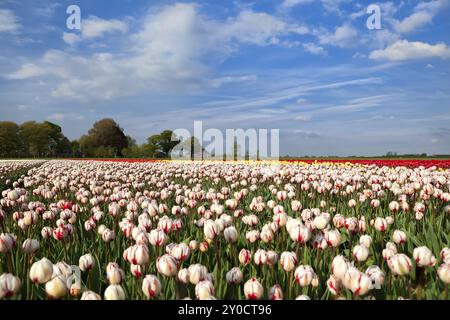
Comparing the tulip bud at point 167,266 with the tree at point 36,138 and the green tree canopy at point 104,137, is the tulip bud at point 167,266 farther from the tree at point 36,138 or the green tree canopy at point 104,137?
the tree at point 36,138

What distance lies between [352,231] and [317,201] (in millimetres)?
4007

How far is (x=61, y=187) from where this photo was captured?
32.1 ft

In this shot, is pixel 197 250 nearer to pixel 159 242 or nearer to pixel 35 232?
pixel 159 242

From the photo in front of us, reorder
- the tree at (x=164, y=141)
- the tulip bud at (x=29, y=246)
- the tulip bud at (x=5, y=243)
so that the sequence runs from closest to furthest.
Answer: the tulip bud at (x=5, y=243), the tulip bud at (x=29, y=246), the tree at (x=164, y=141)

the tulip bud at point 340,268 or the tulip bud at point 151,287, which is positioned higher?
the tulip bud at point 340,268

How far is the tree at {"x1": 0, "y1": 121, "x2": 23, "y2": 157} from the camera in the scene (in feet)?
311

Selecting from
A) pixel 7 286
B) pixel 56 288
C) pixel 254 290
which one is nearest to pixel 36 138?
pixel 7 286

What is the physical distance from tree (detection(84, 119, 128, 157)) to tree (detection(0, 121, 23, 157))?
53.2 ft

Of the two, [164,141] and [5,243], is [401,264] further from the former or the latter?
[164,141]

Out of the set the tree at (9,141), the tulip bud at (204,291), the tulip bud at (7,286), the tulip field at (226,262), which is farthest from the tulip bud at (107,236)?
the tree at (9,141)

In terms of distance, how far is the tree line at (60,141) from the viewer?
93.5m

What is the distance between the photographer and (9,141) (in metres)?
96.3

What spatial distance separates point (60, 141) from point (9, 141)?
11.7 meters

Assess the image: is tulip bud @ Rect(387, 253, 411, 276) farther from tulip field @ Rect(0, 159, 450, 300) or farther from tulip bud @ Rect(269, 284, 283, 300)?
tulip bud @ Rect(269, 284, 283, 300)
